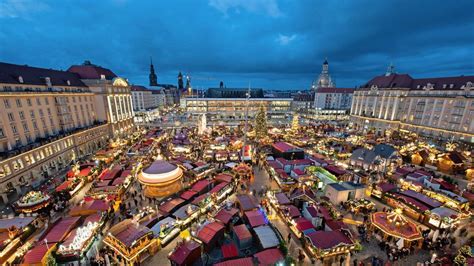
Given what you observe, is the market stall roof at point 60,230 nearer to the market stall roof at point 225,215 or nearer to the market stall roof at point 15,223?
the market stall roof at point 15,223

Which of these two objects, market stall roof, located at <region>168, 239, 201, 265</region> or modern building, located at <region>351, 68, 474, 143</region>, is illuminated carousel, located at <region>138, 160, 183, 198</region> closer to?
market stall roof, located at <region>168, 239, 201, 265</region>

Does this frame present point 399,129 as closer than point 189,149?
No

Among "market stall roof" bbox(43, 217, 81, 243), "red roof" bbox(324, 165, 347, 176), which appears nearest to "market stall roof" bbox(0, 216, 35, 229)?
"market stall roof" bbox(43, 217, 81, 243)

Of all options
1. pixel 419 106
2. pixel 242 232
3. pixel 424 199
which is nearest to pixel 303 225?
pixel 242 232

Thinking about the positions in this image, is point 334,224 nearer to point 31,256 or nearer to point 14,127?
point 31,256

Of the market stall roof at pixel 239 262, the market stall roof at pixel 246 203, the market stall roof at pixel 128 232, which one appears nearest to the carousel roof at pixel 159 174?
the market stall roof at pixel 128 232

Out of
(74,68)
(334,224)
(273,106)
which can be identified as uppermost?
(74,68)

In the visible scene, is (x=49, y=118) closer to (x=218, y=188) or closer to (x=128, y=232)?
(x=128, y=232)

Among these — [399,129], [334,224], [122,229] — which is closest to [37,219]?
[122,229]
